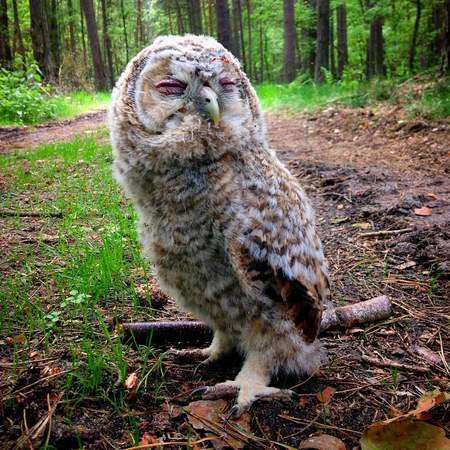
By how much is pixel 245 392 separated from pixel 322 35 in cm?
1589

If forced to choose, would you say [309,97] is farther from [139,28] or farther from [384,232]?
[139,28]

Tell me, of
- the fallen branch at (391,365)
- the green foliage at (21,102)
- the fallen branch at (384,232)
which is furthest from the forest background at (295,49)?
the fallen branch at (391,365)

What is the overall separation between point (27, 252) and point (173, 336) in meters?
1.57

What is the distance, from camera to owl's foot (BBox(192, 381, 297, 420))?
81.3 inches

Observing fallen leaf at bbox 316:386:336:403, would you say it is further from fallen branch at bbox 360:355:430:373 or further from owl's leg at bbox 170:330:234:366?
owl's leg at bbox 170:330:234:366

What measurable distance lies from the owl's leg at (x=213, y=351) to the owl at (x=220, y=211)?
0.46 ft

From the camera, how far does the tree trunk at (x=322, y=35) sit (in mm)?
15328

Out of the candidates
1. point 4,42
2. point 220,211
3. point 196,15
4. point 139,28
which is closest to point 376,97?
point 220,211

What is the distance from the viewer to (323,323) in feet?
8.50

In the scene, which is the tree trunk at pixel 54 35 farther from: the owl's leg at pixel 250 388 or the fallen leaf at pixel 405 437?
the fallen leaf at pixel 405 437

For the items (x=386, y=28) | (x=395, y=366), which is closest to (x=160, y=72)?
(x=395, y=366)

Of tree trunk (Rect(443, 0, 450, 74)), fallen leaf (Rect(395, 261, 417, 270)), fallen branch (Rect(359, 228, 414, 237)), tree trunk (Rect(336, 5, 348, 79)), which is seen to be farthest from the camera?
tree trunk (Rect(336, 5, 348, 79))

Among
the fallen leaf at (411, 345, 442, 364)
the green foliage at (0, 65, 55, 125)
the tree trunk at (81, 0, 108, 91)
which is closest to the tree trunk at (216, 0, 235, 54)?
the green foliage at (0, 65, 55, 125)

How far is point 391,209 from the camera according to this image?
4.11 metres
